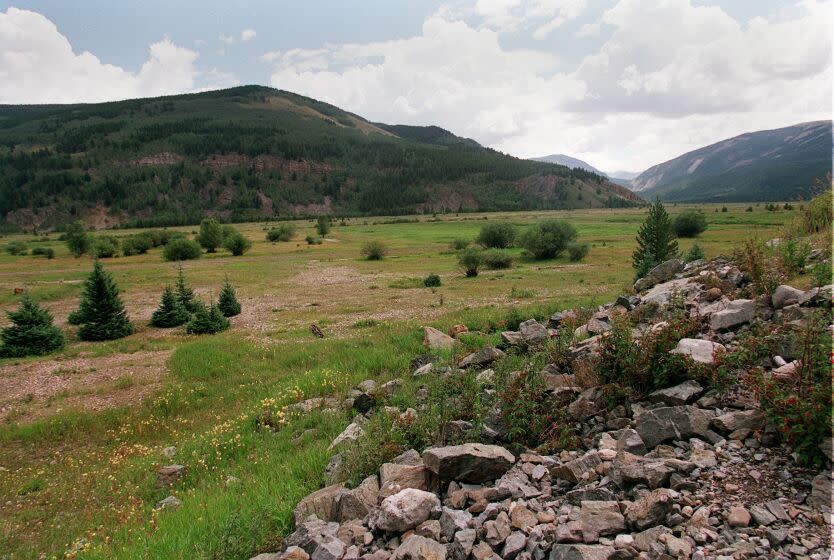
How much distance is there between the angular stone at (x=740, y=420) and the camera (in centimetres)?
539

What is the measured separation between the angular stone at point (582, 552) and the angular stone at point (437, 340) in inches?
425

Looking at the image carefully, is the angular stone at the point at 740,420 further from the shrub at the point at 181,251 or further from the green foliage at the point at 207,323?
the shrub at the point at 181,251

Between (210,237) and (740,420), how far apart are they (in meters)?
88.9

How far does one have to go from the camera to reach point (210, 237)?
83.2 meters

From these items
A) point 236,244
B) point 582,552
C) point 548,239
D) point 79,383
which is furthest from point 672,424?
point 236,244

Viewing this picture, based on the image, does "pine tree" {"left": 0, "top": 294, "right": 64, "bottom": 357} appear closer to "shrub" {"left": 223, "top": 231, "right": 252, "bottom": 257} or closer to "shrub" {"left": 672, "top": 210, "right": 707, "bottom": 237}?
"shrub" {"left": 223, "top": 231, "right": 252, "bottom": 257}

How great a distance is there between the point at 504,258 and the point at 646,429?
1820 inches

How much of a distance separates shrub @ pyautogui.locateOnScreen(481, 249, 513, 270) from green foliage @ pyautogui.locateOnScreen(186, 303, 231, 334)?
31255mm

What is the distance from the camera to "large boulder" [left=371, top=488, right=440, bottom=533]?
507 centimetres

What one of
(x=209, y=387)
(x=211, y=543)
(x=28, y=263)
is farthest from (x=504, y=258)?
(x=28, y=263)

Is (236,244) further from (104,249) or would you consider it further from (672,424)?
(672,424)

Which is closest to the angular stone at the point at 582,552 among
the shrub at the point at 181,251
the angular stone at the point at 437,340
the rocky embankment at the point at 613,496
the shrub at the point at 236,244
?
the rocky embankment at the point at 613,496

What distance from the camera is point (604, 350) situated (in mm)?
7828

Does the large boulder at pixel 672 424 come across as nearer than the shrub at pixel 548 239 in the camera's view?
Yes
